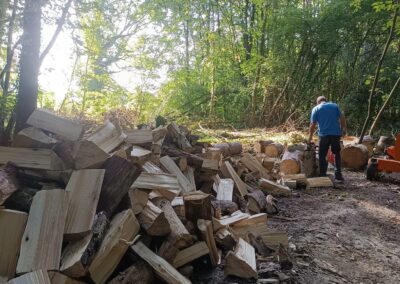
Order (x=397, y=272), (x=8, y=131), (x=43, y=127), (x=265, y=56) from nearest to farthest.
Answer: (x=43, y=127) → (x=397, y=272) → (x=8, y=131) → (x=265, y=56)

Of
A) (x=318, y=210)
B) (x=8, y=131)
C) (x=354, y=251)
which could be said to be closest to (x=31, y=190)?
(x=8, y=131)

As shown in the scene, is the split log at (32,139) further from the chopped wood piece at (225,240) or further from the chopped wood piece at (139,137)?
the chopped wood piece at (225,240)

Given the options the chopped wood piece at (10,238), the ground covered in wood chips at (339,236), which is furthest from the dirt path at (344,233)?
the chopped wood piece at (10,238)

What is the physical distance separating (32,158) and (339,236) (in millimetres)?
3414

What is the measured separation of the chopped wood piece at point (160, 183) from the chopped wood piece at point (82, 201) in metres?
0.50

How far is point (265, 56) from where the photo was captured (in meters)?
14.2

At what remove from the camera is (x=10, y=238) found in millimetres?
2301

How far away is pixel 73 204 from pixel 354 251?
9.84 ft

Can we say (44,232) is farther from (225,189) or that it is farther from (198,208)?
(225,189)

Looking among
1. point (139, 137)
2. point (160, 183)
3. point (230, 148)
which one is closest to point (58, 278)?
point (160, 183)

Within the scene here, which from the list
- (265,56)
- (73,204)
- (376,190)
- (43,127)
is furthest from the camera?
(265,56)

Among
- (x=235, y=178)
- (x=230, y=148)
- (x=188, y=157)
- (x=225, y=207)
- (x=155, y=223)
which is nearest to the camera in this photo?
(x=155, y=223)

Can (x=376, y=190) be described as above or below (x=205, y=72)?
below

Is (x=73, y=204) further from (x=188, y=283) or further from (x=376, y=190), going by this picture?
(x=376, y=190)
